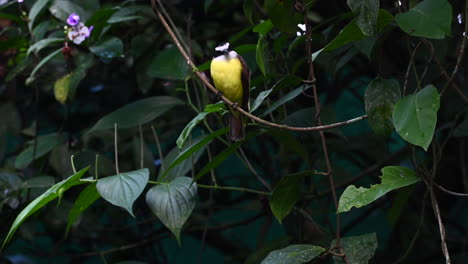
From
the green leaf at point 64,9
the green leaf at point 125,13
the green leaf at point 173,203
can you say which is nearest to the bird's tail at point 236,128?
the green leaf at point 173,203

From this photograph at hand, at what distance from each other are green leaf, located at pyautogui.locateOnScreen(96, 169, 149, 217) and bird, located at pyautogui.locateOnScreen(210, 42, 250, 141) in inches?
10.7

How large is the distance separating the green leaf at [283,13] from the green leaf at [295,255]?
47 cm

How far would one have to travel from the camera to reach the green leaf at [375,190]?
1.21 meters

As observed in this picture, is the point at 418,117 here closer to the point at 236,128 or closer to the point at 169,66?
the point at 236,128

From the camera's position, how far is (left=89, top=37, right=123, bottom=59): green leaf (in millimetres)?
1942

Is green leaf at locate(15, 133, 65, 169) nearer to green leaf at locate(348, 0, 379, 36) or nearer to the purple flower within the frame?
the purple flower

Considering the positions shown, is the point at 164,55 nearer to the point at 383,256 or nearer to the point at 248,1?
the point at 248,1

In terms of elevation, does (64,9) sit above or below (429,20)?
below

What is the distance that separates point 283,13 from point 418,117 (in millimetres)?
367

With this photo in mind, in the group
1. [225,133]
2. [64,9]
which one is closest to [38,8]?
[64,9]

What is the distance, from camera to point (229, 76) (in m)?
1.62

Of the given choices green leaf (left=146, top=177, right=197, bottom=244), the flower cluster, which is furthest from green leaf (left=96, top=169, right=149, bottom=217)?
the flower cluster

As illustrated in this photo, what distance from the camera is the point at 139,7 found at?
2.04 m

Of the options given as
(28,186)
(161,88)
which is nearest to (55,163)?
(28,186)
